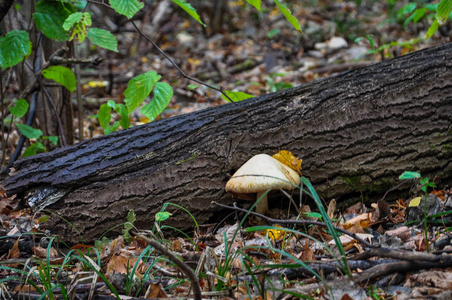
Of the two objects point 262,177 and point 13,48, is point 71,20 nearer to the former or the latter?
point 13,48

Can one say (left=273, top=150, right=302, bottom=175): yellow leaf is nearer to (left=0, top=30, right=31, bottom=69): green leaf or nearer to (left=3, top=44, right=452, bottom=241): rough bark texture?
(left=3, top=44, right=452, bottom=241): rough bark texture

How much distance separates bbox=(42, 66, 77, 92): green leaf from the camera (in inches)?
130

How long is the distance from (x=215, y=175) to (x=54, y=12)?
5.80ft

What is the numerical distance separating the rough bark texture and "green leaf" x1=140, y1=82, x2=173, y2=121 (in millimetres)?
139

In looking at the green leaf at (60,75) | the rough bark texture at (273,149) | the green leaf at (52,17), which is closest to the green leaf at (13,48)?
the green leaf at (52,17)

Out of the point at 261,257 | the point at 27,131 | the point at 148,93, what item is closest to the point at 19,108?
the point at 27,131

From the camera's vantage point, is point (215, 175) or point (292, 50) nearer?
Answer: point (215, 175)

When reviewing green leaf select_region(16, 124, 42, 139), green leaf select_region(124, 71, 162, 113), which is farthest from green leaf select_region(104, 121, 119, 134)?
green leaf select_region(16, 124, 42, 139)

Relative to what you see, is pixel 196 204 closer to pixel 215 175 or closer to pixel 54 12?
pixel 215 175

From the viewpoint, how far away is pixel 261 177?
234 cm

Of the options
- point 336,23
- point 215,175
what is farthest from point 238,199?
point 336,23

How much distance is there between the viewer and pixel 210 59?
847 cm

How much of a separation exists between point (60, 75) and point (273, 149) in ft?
6.20

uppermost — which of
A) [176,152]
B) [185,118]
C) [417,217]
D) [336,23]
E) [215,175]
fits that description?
[336,23]
